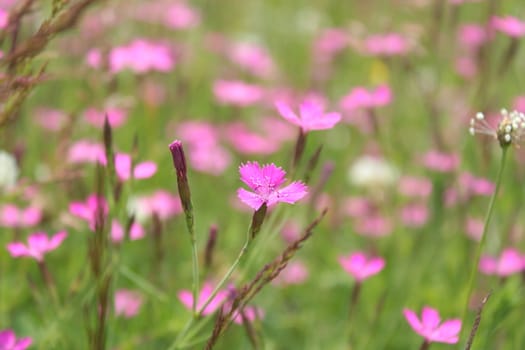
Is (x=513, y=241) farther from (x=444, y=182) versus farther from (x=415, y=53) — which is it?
(x=415, y=53)

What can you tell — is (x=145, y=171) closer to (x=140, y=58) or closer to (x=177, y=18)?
(x=140, y=58)

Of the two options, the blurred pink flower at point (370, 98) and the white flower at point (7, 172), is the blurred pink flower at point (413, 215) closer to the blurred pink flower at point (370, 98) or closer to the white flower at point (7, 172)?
the blurred pink flower at point (370, 98)

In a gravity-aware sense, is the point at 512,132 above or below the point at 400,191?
above

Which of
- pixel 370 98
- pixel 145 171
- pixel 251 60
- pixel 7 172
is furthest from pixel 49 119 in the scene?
pixel 145 171

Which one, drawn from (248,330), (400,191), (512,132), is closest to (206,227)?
(400,191)

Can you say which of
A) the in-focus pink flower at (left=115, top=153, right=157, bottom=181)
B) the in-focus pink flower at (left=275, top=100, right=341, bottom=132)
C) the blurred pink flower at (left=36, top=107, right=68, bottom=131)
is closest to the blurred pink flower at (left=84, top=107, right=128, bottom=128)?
the blurred pink flower at (left=36, top=107, right=68, bottom=131)

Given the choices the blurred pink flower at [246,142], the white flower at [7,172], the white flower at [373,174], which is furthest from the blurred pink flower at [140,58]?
the white flower at [373,174]
